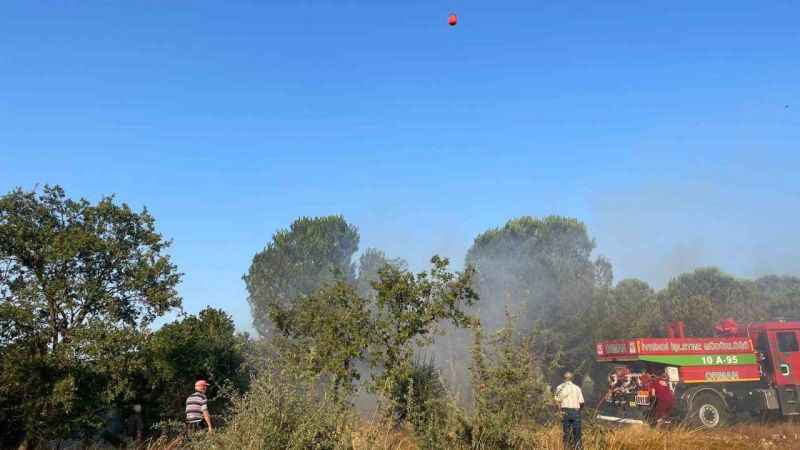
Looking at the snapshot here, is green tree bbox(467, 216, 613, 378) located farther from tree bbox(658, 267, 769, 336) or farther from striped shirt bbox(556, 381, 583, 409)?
striped shirt bbox(556, 381, 583, 409)

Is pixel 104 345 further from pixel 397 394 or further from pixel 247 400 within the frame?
pixel 247 400

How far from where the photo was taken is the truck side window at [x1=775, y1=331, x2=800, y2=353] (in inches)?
688

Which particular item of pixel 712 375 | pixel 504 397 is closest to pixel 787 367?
pixel 712 375

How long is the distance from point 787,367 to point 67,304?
2125 cm

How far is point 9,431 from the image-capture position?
1366cm

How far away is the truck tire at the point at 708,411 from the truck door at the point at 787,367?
86.6 inches

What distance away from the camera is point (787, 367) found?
679 inches

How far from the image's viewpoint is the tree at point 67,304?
1291 cm

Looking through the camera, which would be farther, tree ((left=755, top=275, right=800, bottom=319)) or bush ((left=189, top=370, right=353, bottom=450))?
tree ((left=755, top=275, right=800, bottom=319))

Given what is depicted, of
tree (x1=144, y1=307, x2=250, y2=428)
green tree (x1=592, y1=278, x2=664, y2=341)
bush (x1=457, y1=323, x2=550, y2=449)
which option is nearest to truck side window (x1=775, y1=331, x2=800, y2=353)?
bush (x1=457, y1=323, x2=550, y2=449)

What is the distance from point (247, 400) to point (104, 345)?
889 centimetres

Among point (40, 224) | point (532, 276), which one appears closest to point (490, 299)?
point (532, 276)

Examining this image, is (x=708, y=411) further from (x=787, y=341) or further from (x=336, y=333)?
(x=336, y=333)

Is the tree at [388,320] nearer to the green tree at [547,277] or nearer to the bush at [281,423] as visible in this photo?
the bush at [281,423]
